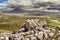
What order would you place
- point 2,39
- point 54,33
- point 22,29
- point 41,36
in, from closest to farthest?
point 2,39 → point 41,36 → point 54,33 → point 22,29

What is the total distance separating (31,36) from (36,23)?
1987 cm

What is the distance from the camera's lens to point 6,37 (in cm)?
6712

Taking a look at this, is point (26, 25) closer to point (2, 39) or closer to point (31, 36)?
point (31, 36)

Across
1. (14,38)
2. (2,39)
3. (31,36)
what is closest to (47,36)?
(31,36)

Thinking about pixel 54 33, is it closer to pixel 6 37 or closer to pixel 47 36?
pixel 47 36

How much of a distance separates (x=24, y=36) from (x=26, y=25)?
1481cm

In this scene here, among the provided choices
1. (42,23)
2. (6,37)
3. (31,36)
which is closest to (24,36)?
(31,36)

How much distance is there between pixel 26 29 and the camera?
87.2m

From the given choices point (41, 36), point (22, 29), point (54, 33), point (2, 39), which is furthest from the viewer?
point (22, 29)

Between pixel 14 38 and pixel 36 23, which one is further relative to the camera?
pixel 36 23

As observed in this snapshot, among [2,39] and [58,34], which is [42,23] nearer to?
[58,34]

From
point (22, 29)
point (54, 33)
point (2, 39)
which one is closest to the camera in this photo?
point (2, 39)

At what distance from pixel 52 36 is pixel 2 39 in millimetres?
21065

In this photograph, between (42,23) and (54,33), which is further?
(42,23)
